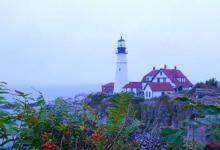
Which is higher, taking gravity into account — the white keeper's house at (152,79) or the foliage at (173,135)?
the white keeper's house at (152,79)

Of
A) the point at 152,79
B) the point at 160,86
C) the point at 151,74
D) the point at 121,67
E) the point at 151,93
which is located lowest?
the point at 151,93

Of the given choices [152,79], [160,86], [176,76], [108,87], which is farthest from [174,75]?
[108,87]

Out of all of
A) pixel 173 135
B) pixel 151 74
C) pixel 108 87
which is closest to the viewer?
pixel 173 135

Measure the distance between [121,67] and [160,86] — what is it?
19.9 ft

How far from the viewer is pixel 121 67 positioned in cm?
5059

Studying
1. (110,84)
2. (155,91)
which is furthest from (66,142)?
(110,84)

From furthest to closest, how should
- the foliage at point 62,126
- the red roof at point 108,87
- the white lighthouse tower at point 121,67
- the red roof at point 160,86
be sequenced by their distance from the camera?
1. the red roof at point 108,87
2. the white lighthouse tower at point 121,67
3. the red roof at point 160,86
4. the foliage at point 62,126

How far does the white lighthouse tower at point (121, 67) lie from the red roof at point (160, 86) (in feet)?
13.4

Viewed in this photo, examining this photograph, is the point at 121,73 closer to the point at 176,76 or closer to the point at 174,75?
the point at 174,75

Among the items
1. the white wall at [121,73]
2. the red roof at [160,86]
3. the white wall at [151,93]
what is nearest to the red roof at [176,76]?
the red roof at [160,86]

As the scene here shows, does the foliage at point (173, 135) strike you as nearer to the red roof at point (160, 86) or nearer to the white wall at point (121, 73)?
the red roof at point (160, 86)

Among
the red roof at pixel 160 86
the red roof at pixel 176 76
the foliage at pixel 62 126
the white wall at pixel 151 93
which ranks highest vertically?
the red roof at pixel 176 76

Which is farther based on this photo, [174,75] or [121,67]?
[121,67]

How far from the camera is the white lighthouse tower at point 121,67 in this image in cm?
4978
